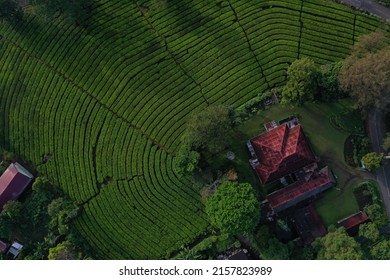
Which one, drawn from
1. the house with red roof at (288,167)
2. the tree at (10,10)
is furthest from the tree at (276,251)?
the tree at (10,10)

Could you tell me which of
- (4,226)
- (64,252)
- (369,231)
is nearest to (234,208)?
(369,231)

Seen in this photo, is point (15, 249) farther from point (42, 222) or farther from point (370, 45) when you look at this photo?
point (370, 45)

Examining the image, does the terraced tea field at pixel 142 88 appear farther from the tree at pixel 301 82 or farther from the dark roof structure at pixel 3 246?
the dark roof structure at pixel 3 246

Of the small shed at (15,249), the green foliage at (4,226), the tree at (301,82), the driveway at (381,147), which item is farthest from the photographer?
the small shed at (15,249)

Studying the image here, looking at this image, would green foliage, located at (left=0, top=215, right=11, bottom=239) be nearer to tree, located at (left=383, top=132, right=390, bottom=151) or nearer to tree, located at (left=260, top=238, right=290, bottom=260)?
tree, located at (left=260, top=238, right=290, bottom=260)

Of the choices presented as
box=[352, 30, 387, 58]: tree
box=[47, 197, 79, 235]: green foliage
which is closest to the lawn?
box=[352, 30, 387, 58]: tree
